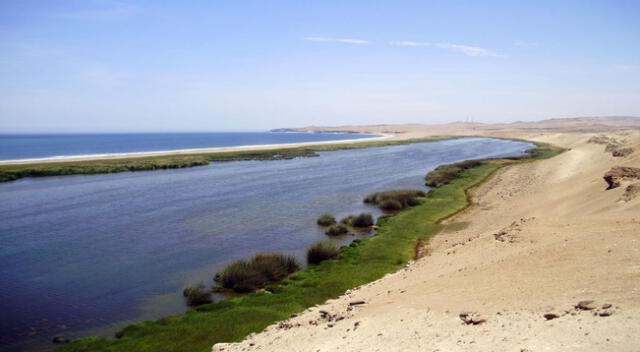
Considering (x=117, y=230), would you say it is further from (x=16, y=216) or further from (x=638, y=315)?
(x=638, y=315)

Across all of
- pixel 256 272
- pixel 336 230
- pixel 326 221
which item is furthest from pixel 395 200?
pixel 256 272

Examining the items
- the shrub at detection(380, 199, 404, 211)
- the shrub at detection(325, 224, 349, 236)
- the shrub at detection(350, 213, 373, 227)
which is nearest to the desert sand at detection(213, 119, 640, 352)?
the shrub at detection(325, 224, 349, 236)

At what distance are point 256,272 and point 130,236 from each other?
476 inches

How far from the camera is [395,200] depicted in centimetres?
3369

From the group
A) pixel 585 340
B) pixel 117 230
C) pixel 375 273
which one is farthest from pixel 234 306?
pixel 117 230

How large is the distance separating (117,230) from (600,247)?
2556cm

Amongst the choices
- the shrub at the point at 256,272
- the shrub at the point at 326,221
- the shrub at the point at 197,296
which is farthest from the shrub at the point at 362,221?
the shrub at the point at 197,296

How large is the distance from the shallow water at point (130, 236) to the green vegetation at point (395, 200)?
1061 millimetres

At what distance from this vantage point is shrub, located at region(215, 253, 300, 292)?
1726 cm

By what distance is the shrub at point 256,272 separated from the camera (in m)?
17.3

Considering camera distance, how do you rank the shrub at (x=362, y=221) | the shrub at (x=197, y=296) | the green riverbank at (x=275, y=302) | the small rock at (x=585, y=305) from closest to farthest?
the small rock at (x=585, y=305) < the green riverbank at (x=275, y=302) < the shrub at (x=197, y=296) < the shrub at (x=362, y=221)

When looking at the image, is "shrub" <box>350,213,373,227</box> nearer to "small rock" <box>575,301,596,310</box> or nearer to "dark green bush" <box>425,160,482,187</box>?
"dark green bush" <box>425,160,482,187</box>

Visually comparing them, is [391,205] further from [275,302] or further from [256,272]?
[275,302]

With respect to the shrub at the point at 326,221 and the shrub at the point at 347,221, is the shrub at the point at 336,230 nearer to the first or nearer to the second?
the shrub at the point at 326,221
